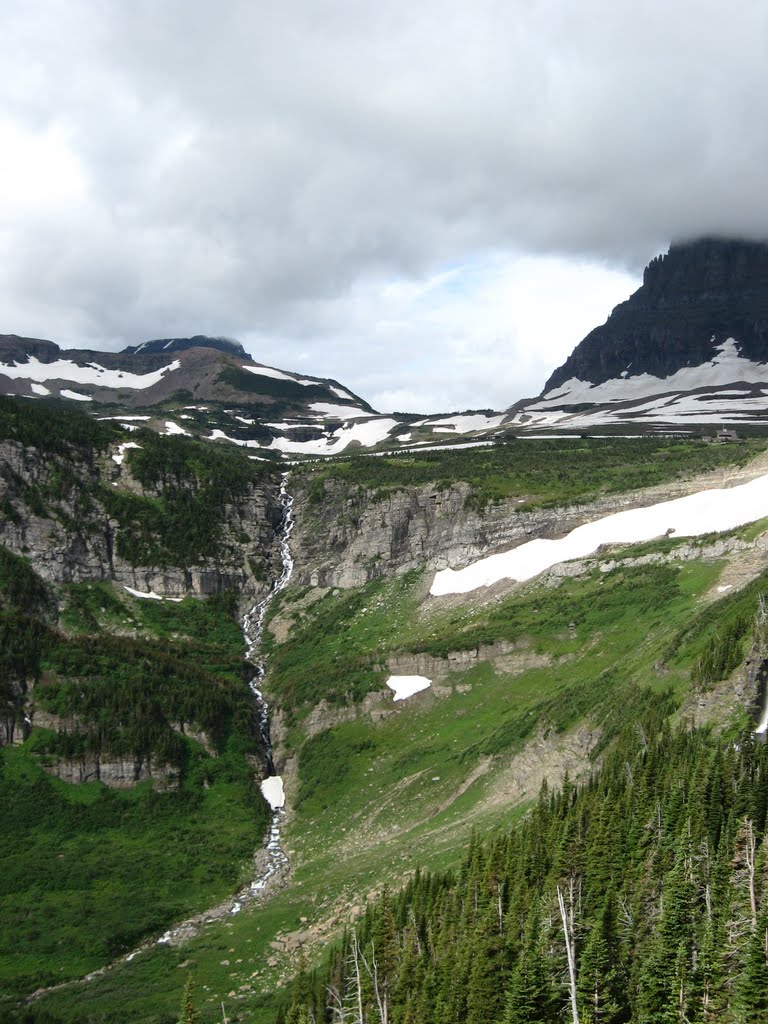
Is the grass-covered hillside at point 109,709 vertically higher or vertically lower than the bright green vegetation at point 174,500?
lower

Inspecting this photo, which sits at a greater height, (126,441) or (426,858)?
(126,441)

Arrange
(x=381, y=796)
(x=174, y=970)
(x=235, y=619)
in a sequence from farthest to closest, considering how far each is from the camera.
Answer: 1. (x=235, y=619)
2. (x=381, y=796)
3. (x=174, y=970)

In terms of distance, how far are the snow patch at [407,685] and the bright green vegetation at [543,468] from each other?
130 feet

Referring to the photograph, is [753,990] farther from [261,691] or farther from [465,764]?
[261,691]

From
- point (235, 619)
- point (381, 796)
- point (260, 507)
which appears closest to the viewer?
point (381, 796)

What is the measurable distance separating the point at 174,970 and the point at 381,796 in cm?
2488

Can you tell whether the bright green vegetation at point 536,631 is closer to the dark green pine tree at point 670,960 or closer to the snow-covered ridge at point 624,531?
the snow-covered ridge at point 624,531

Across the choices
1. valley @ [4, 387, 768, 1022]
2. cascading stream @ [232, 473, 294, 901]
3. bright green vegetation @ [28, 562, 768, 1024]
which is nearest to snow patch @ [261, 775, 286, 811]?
cascading stream @ [232, 473, 294, 901]

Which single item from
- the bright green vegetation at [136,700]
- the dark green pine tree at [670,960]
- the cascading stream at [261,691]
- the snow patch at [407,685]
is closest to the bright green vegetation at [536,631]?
the snow patch at [407,685]

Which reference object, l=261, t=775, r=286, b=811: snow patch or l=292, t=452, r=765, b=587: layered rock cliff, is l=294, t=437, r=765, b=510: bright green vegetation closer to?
l=292, t=452, r=765, b=587: layered rock cliff

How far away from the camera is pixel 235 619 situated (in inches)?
5172

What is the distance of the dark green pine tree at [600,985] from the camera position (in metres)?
35.2

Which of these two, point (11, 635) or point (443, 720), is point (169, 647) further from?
point (443, 720)

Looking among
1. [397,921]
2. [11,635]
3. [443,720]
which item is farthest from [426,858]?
[11,635]
